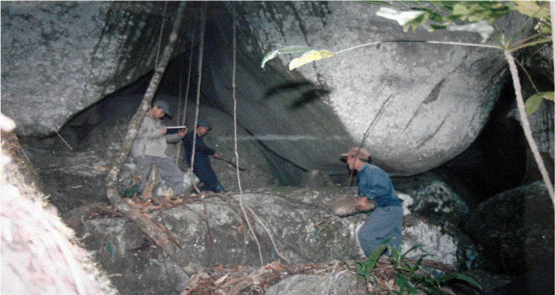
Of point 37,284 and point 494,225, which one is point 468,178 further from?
point 37,284

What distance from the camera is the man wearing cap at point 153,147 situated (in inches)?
195

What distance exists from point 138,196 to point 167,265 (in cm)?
148

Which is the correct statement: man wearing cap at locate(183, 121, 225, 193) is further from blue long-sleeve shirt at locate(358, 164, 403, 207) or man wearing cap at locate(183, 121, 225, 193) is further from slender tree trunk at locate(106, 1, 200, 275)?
blue long-sleeve shirt at locate(358, 164, 403, 207)

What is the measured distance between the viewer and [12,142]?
9.68 ft

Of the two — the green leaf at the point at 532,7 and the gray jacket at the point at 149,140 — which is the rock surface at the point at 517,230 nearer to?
the green leaf at the point at 532,7

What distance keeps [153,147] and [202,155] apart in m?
0.88

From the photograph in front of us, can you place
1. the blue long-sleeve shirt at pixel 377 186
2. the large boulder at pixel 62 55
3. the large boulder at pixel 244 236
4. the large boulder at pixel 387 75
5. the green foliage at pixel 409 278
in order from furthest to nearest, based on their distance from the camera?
the large boulder at pixel 62 55 < the large boulder at pixel 387 75 < the blue long-sleeve shirt at pixel 377 186 < the large boulder at pixel 244 236 < the green foliage at pixel 409 278

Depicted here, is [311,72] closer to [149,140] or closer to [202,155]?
[202,155]

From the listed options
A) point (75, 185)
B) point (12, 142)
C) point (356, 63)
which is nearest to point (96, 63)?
point (75, 185)

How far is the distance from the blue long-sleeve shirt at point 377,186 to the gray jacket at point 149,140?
2.69 meters

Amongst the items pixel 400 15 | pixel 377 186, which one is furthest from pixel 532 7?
pixel 377 186

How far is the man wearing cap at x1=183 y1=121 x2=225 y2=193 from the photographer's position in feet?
18.3

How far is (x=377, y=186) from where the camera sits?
395cm

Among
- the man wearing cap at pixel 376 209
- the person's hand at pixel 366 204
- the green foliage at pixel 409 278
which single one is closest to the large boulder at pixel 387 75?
the man wearing cap at pixel 376 209
